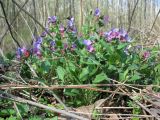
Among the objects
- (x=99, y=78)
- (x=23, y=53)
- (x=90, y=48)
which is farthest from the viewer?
(x=23, y=53)

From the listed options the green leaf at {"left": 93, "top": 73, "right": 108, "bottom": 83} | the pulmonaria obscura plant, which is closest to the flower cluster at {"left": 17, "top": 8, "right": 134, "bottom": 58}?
the pulmonaria obscura plant

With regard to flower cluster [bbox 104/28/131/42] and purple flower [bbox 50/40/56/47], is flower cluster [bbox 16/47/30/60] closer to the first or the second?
purple flower [bbox 50/40/56/47]

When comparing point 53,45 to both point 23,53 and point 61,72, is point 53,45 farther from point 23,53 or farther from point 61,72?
point 61,72

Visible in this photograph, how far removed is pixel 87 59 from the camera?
5.78ft

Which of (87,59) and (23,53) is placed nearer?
(87,59)

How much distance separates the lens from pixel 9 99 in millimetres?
1503

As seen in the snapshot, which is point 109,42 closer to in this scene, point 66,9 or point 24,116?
point 24,116

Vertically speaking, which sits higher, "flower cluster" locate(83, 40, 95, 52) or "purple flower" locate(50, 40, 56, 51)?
"purple flower" locate(50, 40, 56, 51)

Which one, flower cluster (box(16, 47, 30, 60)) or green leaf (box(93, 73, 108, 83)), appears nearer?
green leaf (box(93, 73, 108, 83))

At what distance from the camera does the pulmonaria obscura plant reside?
5.65ft

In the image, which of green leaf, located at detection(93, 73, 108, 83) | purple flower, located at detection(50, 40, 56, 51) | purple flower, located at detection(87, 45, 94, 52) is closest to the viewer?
green leaf, located at detection(93, 73, 108, 83)

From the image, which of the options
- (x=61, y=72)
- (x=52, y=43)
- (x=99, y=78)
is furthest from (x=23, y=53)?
(x=99, y=78)

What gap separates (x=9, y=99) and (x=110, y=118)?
1.32 ft

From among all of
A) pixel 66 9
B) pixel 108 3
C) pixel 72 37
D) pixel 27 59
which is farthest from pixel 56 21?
pixel 108 3
